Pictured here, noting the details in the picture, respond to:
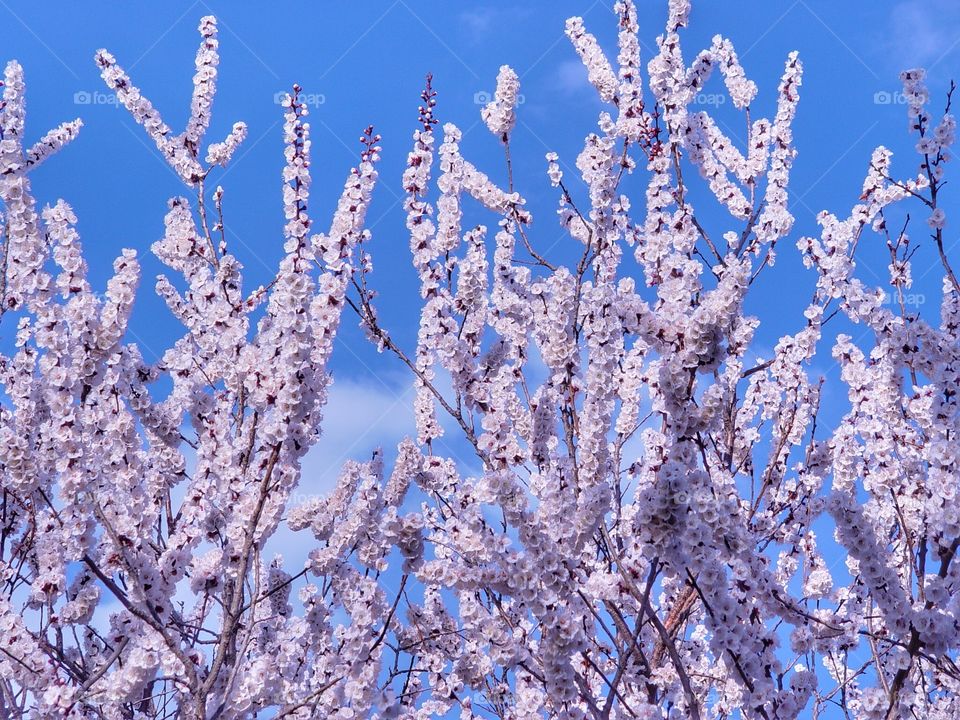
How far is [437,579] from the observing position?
4.39 metres

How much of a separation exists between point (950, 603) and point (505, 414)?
2.35 metres

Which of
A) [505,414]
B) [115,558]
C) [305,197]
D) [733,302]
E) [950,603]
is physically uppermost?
[305,197]

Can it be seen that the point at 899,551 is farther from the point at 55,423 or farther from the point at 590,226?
the point at 55,423

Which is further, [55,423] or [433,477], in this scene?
[433,477]

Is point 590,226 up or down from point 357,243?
up

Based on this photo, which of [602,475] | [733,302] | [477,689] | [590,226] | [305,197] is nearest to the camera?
[733,302]

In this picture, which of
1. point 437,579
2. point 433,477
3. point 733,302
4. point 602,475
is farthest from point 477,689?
point 733,302

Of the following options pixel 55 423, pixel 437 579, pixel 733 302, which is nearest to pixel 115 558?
pixel 55 423

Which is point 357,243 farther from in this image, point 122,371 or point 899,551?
point 899,551

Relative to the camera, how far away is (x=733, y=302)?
3.57 m

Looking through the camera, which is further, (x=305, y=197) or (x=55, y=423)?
(x=305, y=197)

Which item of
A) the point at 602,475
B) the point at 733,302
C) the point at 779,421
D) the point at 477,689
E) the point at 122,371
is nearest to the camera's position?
the point at 733,302

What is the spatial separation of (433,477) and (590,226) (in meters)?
1.83

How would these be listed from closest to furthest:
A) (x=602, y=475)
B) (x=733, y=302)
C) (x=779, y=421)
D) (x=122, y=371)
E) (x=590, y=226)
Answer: (x=733, y=302), (x=602, y=475), (x=122, y=371), (x=590, y=226), (x=779, y=421)
